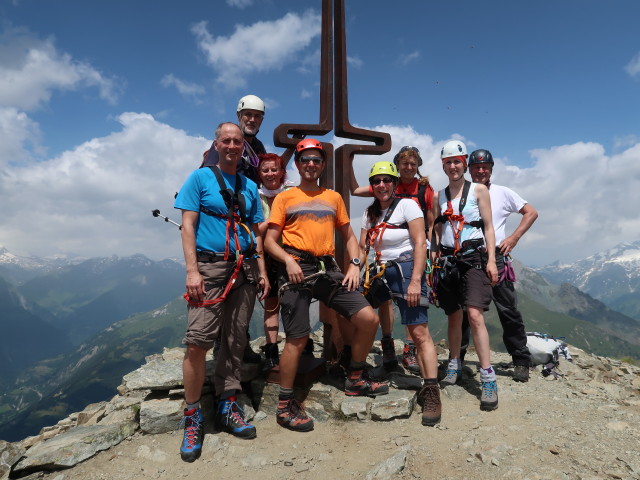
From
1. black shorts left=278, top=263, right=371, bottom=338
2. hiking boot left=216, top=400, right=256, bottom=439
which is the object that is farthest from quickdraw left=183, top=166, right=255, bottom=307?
hiking boot left=216, top=400, right=256, bottom=439

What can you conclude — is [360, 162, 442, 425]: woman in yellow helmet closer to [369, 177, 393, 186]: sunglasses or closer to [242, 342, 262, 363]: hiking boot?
[369, 177, 393, 186]: sunglasses

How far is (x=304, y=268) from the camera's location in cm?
569

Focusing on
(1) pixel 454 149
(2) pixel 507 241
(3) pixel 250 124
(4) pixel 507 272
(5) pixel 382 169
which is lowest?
(4) pixel 507 272

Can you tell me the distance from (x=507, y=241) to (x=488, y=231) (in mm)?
1255

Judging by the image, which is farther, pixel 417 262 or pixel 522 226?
pixel 522 226

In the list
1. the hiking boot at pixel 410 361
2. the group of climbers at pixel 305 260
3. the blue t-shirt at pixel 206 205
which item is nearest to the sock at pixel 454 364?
the group of climbers at pixel 305 260

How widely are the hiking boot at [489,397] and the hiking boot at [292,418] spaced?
282 centimetres

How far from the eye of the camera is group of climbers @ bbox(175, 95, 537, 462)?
5355 millimetres

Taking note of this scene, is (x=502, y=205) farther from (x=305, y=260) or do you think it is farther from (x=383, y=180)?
(x=305, y=260)

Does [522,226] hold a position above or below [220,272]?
above

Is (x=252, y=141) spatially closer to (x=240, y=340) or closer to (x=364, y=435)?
(x=240, y=340)

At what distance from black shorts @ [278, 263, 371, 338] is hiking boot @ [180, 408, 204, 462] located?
1.69m

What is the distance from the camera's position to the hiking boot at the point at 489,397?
6.23 m

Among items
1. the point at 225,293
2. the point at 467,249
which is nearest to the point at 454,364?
the point at 467,249
